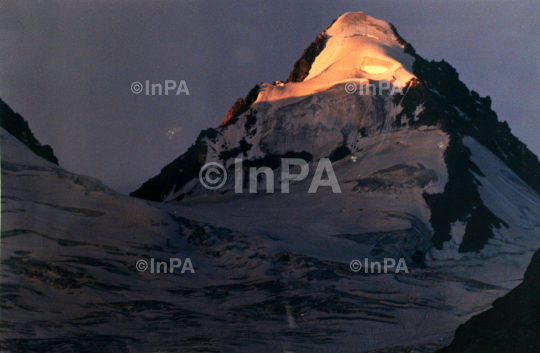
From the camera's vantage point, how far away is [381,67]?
39.6 m

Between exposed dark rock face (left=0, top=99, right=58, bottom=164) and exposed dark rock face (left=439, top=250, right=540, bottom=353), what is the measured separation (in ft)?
58.6

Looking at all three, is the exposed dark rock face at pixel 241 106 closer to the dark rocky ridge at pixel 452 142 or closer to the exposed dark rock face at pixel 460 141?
the dark rocky ridge at pixel 452 142

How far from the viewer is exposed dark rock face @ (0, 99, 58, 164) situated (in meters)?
28.0

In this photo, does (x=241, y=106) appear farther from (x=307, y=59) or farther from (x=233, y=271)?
(x=233, y=271)

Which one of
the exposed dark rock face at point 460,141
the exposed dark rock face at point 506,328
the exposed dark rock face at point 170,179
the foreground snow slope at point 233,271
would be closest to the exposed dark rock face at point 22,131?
the foreground snow slope at point 233,271

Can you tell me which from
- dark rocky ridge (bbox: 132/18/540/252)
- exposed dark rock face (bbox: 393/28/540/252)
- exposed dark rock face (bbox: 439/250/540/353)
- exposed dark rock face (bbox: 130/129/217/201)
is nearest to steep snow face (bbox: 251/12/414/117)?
dark rocky ridge (bbox: 132/18/540/252)

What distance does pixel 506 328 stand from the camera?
→ 2194 centimetres

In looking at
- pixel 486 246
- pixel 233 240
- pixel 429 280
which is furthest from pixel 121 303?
pixel 486 246

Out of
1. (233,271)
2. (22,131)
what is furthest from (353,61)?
(22,131)

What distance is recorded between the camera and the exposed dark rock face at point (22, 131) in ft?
92.0

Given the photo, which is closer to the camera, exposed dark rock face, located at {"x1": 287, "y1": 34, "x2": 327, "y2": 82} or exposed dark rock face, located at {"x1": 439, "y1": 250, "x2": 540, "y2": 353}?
exposed dark rock face, located at {"x1": 439, "y1": 250, "x2": 540, "y2": 353}

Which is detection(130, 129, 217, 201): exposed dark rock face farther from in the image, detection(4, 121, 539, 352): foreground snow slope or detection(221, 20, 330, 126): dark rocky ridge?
detection(221, 20, 330, 126): dark rocky ridge

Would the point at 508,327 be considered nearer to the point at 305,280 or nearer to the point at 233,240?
the point at 305,280

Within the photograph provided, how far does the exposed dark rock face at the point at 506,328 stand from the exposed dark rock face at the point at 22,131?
17874 millimetres
